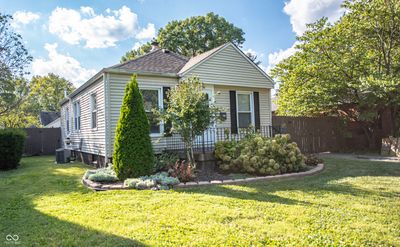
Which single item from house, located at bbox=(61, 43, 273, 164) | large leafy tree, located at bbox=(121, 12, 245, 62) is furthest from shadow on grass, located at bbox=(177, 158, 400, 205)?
large leafy tree, located at bbox=(121, 12, 245, 62)

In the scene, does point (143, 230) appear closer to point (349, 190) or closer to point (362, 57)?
point (349, 190)

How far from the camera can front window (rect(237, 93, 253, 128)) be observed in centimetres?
1022

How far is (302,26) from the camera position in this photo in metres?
12.1

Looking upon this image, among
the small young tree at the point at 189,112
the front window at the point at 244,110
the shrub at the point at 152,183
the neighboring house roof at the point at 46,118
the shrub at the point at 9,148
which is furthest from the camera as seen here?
the neighboring house roof at the point at 46,118

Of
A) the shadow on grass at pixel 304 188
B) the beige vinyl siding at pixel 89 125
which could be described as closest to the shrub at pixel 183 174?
the shadow on grass at pixel 304 188

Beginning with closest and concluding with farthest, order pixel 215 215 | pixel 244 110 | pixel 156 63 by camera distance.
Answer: pixel 215 215, pixel 156 63, pixel 244 110

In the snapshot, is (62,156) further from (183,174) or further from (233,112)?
(183,174)

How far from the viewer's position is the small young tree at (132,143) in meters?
6.00

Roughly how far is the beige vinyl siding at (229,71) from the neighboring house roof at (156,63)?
3.03 ft

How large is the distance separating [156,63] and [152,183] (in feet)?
17.7

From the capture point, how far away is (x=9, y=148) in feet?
32.4

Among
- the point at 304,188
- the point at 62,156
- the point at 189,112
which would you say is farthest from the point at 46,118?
the point at 304,188

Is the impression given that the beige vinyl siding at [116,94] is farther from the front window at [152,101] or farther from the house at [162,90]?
the front window at [152,101]

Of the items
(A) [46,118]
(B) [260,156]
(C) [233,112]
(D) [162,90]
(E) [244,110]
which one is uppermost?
(A) [46,118]
